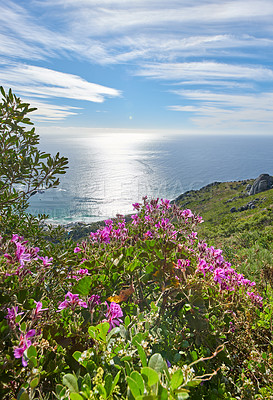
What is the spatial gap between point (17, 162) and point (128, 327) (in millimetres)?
2398

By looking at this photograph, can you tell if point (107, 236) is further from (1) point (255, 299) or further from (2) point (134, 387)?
(1) point (255, 299)

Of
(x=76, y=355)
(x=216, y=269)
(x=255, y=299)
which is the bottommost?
(x=255, y=299)

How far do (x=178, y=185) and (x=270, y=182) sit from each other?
227 ft

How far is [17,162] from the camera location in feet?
9.53

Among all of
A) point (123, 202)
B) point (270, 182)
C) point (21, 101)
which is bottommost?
point (123, 202)

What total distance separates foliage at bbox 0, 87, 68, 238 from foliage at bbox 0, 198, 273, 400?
84cm

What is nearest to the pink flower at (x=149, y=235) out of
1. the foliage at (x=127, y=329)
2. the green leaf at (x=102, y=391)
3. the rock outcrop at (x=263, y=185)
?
the foliage at (x=127, y=329)

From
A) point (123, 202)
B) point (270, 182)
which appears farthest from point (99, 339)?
point (123, 202)

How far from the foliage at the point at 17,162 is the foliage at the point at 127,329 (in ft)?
2.77

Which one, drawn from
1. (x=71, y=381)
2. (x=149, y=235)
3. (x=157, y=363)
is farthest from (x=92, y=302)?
(x=149, y=235)

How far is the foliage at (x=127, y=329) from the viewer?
1.11 m

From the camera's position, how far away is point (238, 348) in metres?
2.22

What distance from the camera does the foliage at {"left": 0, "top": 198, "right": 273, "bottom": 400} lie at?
43.8 inches

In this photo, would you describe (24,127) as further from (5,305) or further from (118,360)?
(118,360)
